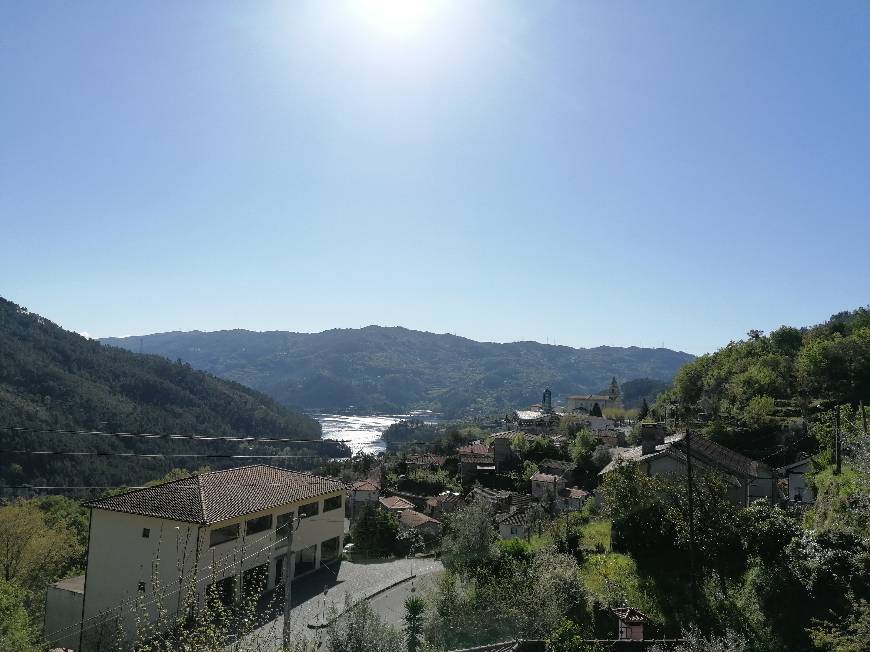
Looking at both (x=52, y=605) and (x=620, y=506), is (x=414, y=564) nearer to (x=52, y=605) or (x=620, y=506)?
(x=620, y=506)

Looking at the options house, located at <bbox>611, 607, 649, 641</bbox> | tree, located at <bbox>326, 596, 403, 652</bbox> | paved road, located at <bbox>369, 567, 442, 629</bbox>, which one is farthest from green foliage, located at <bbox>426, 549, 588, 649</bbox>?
paved road, located at <bbox>369, 567, 442, 629</bbox>

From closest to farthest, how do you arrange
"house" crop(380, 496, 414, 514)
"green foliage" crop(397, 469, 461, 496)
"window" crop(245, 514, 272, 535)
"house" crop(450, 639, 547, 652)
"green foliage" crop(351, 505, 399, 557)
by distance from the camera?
"house" crop(450, 639, 547, 652), "window" crop(245, 514, 272, 535), "green foliage" crop(351, 505, 399, 557), "house" crop(380, 496, 414, 514), "green foliage" crop(397, 469, 461, 496)

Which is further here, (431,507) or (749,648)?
(431,507)

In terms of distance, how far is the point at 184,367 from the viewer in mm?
167000

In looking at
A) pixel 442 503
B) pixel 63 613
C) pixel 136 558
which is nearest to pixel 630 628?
pixel 136 558

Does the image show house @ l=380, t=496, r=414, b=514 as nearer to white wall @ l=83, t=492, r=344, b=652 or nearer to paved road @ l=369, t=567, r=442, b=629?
paved road @ l=369, t=567, r=442, b=629

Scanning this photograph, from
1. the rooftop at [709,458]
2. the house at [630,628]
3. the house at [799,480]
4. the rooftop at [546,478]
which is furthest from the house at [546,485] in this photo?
the house at [630,628]

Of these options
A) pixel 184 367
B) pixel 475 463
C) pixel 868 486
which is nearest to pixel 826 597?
pixel 868 486

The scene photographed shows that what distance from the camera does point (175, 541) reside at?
814 inches

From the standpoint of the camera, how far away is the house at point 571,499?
43031 millimetres

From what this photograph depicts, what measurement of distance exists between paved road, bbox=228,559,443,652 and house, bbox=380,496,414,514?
54.3 ft

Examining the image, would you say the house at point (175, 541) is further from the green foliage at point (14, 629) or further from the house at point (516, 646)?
the house at point (516, 646)

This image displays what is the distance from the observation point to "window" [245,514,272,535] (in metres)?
22.2

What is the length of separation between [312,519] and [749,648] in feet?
58.5
